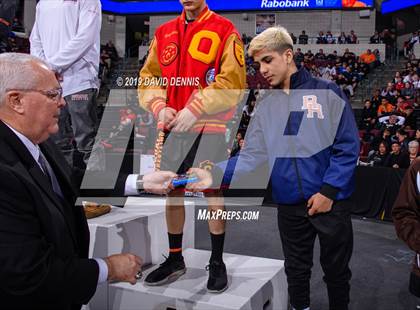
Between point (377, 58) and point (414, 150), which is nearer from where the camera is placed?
point (414, 150)

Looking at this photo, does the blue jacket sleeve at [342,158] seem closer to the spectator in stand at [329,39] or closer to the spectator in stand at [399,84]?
the spectator in stand at [399,84]

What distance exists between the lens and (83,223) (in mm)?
1497

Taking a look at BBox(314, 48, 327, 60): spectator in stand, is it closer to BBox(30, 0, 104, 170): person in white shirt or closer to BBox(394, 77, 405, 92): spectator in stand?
BBox(394, 77, 405, 92): spectator in stand

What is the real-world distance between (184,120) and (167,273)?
2.74 feet

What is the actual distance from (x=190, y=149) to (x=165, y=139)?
14cm

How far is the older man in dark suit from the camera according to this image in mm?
1143

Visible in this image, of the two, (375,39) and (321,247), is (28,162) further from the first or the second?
(375,39)

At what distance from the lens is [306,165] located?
2.01m

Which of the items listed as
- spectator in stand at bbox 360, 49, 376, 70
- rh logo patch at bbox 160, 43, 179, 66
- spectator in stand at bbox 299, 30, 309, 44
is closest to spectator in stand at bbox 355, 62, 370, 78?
spectator in stand at bbox 360, 49, 376, 70

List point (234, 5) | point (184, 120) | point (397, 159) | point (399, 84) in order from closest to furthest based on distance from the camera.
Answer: point (184, 120) → point (397, 159) → point (399, 84) → point (234, 5)

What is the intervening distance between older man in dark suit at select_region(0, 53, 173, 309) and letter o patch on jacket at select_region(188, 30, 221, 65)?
2.71 ft

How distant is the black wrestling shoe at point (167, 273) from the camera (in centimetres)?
221

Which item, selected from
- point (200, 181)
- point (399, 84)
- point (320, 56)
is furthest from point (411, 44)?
point (200, 181)

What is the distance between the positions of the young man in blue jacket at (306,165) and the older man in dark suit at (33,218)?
0.70 meters
